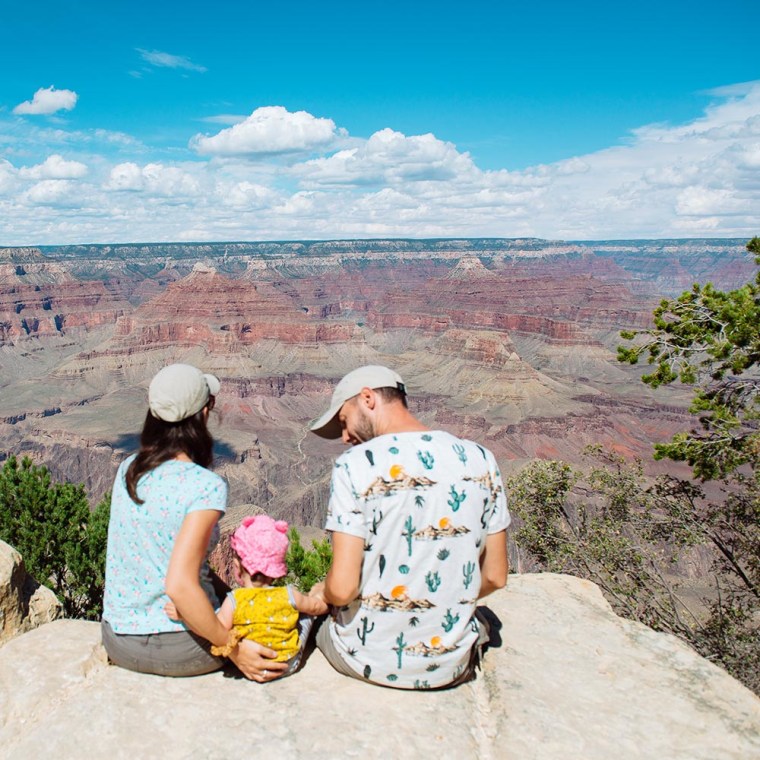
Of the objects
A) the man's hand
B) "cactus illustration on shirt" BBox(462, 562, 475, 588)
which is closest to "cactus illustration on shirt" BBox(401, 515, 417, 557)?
"cactus illustration on shirt" BBox(462, 562, 475, 588)

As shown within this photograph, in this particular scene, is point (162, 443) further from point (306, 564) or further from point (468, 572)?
point (306, 564)

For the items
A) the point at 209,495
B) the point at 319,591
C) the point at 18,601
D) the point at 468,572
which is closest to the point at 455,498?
the point at 468,572

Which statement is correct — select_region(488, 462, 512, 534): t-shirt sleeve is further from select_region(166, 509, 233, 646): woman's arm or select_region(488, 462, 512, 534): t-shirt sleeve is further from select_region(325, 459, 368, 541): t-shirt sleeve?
select_region(166, 509, 233, 646): woman's arm

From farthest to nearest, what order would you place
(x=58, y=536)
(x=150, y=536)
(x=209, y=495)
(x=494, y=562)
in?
(x=58, y=536), (x=494, y=562), (x=150, y=536), (x=209, y=495)

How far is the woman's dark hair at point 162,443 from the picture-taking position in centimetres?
474

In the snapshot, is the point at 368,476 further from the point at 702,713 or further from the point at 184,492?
the point at 702,713

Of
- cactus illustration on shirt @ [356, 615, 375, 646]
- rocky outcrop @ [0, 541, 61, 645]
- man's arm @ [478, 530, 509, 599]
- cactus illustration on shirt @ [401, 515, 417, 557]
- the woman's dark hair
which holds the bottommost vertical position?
rocky outcrop @ [0, 541, 61, 645]

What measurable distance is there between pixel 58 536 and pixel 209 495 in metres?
14.9

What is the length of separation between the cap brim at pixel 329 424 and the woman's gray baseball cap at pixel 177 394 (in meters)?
0.91

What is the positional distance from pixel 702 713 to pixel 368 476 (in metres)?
3.20

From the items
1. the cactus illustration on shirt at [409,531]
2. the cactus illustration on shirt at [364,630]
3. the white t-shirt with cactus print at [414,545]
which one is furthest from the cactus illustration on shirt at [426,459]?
the cactus illustration on shirt at [364,630]

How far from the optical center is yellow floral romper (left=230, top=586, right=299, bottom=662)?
16.0ft

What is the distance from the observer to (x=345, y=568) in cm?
440

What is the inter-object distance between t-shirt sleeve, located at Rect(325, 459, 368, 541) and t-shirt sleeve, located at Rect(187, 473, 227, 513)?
2.82 feet
